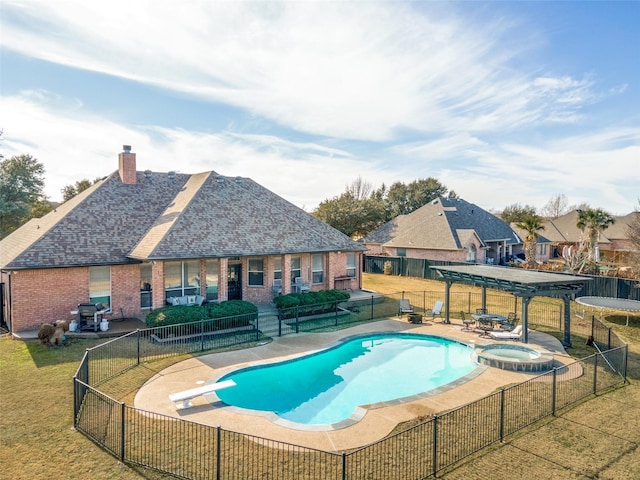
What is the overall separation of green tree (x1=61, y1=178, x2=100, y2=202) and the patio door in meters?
29.4

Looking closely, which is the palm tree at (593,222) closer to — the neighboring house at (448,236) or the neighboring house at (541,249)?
the neighboring house at (448,236)

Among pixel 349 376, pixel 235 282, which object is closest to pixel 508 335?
pixel 349 376

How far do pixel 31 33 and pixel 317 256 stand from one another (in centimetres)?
1716

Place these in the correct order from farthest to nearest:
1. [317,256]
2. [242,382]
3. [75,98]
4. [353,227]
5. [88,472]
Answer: [353,227], [317,256], [75,98], [242,382], [88,472]

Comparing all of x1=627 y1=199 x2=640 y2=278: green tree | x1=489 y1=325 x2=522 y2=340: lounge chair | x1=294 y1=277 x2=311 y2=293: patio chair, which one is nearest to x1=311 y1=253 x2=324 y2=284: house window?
x1=294 y1=277 x2=311 y2=293: patio chair

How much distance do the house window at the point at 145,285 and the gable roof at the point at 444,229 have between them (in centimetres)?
2757

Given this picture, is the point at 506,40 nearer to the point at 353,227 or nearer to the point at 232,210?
the point at 232,210

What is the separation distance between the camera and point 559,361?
1453cm

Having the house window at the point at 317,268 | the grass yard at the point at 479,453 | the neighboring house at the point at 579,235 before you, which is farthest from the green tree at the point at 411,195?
the grass yard at the point at 479,453

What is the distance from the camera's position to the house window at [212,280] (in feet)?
68.8

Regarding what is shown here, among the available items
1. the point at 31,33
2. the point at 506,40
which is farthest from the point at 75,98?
the point at 506,40

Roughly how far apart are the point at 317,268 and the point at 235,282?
18.1 feet

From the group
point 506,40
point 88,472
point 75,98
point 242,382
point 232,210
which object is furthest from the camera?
point 232,210

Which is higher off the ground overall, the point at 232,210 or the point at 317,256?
the point at 232,210
